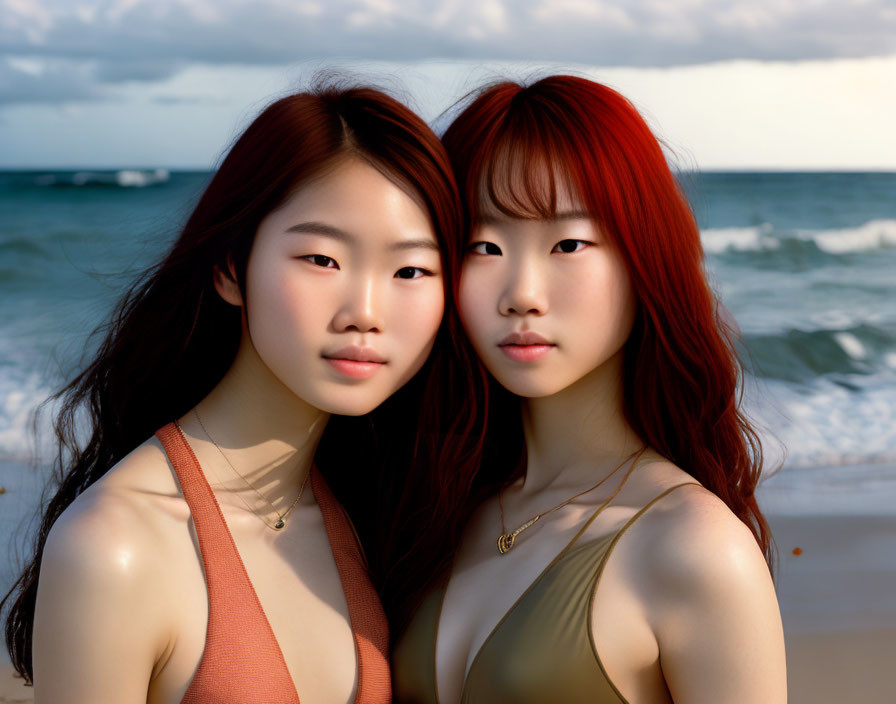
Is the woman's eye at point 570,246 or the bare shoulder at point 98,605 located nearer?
the bare shoulder at point 98,605

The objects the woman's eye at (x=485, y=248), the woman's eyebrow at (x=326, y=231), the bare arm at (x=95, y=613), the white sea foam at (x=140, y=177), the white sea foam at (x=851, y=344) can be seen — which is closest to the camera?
the bare arm at (x=95, y=613)

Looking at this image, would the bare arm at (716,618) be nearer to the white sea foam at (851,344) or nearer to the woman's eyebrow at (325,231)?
the woman's eyebrow at (325,231)

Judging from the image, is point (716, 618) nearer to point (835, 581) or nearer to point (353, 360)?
point (353, 360)

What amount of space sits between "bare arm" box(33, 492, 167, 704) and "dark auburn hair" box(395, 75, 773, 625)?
75cm

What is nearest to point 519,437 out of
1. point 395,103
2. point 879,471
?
point 395,103

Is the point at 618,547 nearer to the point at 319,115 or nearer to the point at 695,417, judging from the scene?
the point at 695,417

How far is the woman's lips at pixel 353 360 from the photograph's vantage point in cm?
238

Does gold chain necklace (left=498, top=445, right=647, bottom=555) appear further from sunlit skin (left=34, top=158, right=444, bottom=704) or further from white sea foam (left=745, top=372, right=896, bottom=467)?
white sea foam (left=745, top=372, right=896, bottom=467)

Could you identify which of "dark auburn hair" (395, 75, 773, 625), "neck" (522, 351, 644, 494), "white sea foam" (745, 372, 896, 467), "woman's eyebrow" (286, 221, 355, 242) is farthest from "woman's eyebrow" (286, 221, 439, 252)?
"white sea foam" (745, 372, 896, 467)

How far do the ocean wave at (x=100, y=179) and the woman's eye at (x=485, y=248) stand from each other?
20.8 m

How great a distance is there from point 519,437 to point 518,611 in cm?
63

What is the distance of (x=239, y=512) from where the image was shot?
255 centimetres

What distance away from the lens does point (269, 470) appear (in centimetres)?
264

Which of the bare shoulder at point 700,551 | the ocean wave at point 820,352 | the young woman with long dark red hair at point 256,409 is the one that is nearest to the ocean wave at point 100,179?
the ocean wave at point 820,352
